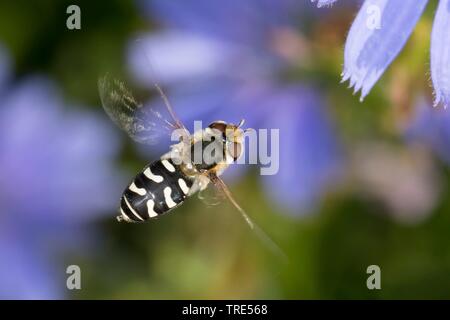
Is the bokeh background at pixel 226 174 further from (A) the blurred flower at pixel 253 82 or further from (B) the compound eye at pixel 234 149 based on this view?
(B) the compound eye at pixel 234 149

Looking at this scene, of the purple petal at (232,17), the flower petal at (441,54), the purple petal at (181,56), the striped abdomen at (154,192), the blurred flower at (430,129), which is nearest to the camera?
the flower petal at (441,54)

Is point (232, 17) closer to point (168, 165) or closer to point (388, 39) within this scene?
point (168, 165)

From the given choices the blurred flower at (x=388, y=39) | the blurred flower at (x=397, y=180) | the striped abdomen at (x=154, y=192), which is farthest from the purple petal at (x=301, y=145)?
the blurred flower at (x=388, y=39)

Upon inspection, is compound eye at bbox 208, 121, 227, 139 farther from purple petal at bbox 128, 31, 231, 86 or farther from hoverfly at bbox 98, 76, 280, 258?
purple petal at bbox 128, 31, 231, 86

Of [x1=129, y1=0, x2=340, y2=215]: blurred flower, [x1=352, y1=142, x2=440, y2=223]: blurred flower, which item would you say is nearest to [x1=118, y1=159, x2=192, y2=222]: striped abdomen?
[x1=129, y1=0, x2=340, y2=215]: blurred flower

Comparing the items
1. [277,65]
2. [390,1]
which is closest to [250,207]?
[277,65]

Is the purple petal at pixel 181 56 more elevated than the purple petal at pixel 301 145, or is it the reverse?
the purple petal at pixel 181 56

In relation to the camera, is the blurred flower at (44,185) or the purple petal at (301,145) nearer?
the purple petal at (301,145)
